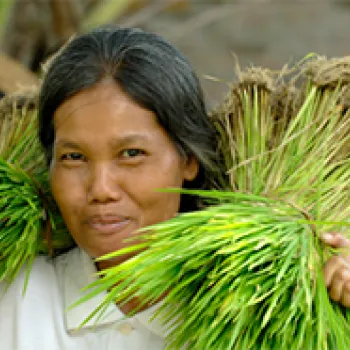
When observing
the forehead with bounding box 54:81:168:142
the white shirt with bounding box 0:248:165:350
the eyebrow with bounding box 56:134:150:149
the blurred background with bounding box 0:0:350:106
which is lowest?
the white shirt with bounding box 0:248:165:350

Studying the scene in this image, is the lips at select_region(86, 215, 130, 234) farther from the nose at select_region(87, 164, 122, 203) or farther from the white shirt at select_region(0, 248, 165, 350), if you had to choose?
the white shirt at select_region(0, 248, 165, 350)

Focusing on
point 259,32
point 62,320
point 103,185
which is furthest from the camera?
point 259,32

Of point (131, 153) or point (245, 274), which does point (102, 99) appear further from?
point (245, 274)

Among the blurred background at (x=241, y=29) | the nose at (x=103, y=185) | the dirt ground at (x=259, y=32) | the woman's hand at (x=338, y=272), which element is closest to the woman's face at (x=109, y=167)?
the nose at (x=103, y=185)

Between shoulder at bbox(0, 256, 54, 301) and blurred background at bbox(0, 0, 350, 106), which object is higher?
blurred background at bbox(0, 0, 350, 106)

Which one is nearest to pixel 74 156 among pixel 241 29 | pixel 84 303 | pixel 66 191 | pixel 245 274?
pixel 66 191

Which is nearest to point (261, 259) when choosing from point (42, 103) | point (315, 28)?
point (42, 103)

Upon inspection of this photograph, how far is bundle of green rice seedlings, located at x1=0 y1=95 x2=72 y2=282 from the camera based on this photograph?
150 centimetres

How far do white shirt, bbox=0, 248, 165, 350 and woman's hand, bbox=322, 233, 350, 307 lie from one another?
372mm

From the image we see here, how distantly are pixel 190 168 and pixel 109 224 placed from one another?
0.24 meters

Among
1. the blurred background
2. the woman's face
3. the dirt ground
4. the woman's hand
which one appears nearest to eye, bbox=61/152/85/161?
the woman's face

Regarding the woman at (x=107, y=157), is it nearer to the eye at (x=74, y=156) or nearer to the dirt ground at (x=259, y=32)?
the eye at (x=74, y=156)

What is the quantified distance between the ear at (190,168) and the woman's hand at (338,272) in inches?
15.9

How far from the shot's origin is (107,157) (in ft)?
4.58
